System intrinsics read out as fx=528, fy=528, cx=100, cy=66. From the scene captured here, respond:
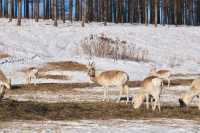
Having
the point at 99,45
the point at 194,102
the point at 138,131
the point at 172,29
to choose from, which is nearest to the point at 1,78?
the point at 194,102

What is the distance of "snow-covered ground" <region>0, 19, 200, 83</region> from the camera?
1670 inches

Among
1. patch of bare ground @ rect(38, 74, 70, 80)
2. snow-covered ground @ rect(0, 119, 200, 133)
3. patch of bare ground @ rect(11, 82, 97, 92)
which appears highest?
snow-covered ground @ rect(0, 119, 200, 133)

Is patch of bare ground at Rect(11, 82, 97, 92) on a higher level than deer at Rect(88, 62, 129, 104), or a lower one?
lower

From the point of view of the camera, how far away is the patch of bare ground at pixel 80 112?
15359mm

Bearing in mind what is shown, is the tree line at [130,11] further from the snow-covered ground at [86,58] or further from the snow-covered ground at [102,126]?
the snow-covered ground at [102,126]

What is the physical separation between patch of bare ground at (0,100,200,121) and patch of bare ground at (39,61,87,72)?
64.9ft

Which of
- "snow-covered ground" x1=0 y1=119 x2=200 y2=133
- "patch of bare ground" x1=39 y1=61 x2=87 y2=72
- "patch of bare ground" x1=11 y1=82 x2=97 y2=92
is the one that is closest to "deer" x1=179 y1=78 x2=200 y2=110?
"snow-covered ground" x1=0 y1=119 x2=200 y2=133

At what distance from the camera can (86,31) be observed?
59156 millimetres

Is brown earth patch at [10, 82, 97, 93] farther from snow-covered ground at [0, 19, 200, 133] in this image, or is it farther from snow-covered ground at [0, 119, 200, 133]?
snow-covered ground at [0, 119, 200, 133]

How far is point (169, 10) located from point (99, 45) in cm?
4759

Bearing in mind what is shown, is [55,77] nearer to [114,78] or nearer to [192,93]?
[114,78]

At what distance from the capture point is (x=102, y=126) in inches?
525

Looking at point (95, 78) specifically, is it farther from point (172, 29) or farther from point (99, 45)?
point (172, 29)

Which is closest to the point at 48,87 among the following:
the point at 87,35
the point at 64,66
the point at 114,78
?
the point at 114,78
